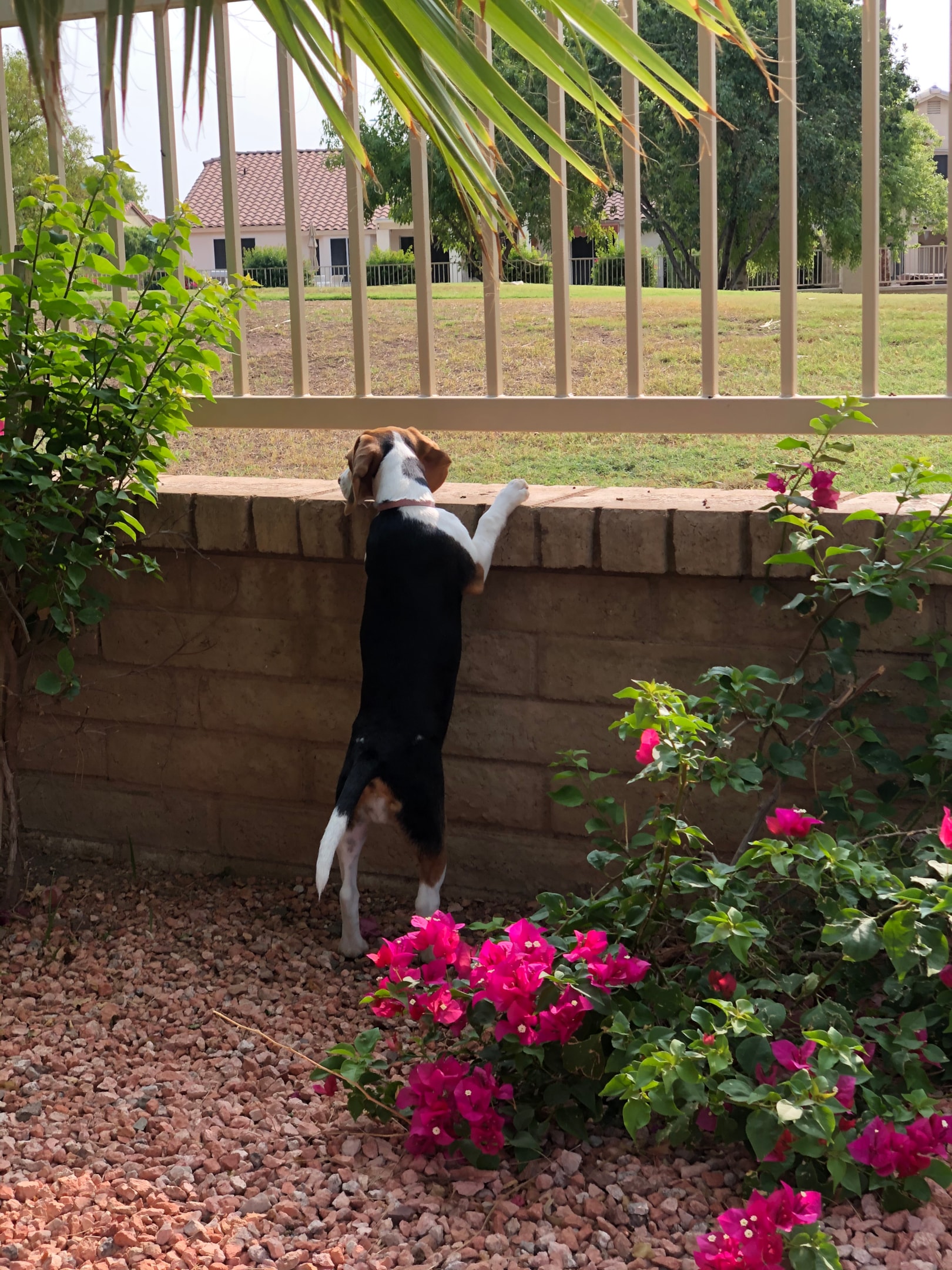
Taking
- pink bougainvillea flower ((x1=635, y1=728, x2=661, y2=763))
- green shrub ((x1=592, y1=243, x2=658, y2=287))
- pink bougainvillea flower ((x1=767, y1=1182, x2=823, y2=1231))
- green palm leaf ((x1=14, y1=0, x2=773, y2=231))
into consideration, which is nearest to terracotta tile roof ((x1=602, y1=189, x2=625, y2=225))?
green shrub ((x1=592, y1=243, x2=658, y2=287))

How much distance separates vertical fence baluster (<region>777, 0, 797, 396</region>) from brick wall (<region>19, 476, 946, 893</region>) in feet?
1.42

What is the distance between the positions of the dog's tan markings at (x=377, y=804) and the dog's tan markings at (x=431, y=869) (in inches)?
5.2

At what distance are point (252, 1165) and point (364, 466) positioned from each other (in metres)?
1.77

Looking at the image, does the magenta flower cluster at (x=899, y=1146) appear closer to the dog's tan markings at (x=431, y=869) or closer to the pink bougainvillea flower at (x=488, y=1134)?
the pink bougainvillea flower at (x=488, y=1134)

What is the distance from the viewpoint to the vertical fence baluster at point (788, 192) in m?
3.05

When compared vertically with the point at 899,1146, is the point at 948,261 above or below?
above

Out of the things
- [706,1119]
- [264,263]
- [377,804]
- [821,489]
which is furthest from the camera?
[264,263]

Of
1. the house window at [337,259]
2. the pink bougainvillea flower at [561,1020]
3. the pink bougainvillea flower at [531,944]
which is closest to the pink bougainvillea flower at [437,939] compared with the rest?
the pink bougainvillea flower at [531,944]

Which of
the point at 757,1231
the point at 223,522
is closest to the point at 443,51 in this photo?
the point at 757,1231

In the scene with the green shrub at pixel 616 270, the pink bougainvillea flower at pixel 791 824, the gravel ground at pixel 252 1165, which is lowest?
the gravel ground at pixel 252 1165

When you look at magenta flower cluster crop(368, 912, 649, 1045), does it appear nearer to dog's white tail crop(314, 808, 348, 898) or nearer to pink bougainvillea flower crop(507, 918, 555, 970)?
pink bougainvillea flower crop(507, 918, 555, 970)

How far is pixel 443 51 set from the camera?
1771 mm

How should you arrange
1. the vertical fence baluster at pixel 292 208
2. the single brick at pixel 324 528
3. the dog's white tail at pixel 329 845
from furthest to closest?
the vertical fence baluster at pixel 292 208 < the single brick at pixel 324 528 < the dog's white tail at pixel 329 845

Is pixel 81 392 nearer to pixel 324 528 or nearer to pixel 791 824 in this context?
pixel 324 528
